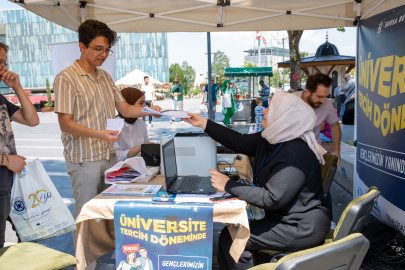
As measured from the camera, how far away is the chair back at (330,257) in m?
1.03

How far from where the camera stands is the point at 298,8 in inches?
158

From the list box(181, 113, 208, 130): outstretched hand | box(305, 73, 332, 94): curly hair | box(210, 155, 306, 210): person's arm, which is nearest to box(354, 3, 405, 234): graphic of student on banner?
box(305, 73, 332, 94): curly hair

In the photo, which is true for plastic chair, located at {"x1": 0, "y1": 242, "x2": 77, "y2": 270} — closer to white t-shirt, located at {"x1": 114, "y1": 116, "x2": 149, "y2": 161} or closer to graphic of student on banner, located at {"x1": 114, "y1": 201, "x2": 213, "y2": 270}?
graphic of student on banner, located at {"x1": 114, "y1": 201, "x2": 213, "y2": 270}

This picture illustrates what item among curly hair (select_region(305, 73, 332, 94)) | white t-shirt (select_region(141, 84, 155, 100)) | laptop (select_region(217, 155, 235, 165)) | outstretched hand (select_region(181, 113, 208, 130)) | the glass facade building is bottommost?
laptop (select_region(217, 155, 235, 165))

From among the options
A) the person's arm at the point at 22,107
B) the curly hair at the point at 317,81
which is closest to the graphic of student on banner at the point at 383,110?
the curly hair at the point at 317,81

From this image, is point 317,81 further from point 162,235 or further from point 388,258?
point 162,235

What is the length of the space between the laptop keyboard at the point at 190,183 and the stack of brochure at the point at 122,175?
39 centimetres

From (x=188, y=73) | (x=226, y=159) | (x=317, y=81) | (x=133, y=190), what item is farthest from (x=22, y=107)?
(x=188, y=73)

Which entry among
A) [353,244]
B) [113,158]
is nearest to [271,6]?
[113,158]

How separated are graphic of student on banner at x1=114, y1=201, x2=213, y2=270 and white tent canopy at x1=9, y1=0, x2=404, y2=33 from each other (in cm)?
280

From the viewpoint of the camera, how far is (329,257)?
1.10 metres

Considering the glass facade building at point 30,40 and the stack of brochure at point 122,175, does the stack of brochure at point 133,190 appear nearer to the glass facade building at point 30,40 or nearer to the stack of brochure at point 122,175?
the stack of brochure at point 122,175

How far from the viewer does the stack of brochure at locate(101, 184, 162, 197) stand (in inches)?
77.4

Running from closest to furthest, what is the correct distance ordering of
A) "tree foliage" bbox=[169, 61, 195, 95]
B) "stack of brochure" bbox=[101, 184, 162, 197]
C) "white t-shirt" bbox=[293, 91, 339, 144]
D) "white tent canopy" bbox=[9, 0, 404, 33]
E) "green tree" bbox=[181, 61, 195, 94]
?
"stack of brochure" bbox=[101, 184, 162, 197]
"white t-shirt" bbox=[293, 91, 339, 144]
"white tent canopy" bbox=[9, 0, 404, 33]
"tree foliage" bbox=[169, 61, 195, 95]
"green tree" bbox=[181, 61, 195, 94]
